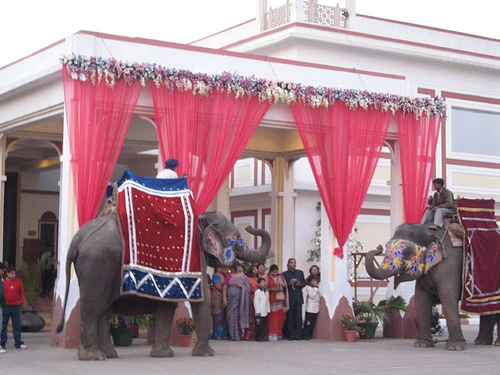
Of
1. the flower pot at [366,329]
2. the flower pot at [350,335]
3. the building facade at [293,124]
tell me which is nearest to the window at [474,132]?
the building facade at [293,124]

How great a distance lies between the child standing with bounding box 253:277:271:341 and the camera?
1736 cm

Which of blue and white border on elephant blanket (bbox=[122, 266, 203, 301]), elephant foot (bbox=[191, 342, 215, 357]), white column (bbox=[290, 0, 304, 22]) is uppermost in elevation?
white column (bbox=[290, 0, 304, 22])

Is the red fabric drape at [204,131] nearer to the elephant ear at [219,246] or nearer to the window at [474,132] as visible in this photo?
the elephant ear at [219,246]

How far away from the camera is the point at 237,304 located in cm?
1731

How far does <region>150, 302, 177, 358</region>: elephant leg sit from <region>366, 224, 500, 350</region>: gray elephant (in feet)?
11.8

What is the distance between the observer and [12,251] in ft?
85.3

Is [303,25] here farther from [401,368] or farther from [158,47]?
[401,368]

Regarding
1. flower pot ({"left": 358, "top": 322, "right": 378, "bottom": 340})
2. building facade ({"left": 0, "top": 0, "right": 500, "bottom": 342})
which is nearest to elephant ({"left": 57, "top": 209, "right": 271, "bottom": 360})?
building facade ({"left": 0, "top": 0, "right": 500, "bottom": 342})

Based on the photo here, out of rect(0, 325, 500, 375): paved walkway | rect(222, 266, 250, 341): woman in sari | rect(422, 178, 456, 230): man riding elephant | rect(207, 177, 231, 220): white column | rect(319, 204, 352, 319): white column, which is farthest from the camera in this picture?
rect(207, 177, 231, 220): white column

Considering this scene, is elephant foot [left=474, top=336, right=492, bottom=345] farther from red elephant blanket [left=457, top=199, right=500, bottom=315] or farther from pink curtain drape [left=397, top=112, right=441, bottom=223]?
pink curtain drape [left=397, top=112, right=441, bottom=223]

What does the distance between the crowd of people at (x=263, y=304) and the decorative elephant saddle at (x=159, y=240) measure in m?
3.80

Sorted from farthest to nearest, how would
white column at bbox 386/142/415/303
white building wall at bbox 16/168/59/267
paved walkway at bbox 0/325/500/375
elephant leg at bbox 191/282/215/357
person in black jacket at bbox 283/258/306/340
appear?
1. white building wall at bbox 16/168/59/267
2. white column at bbox 386/142/415/303
3. person in black jacket at bbox 283/258/306/340
4. elephant leg at bbox 191/282/215/357
5. paved walkway at bbox 0/325/500/375

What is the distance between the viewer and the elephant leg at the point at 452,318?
51.3ft

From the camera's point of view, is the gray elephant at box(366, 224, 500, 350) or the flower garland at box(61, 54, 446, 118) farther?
the gray elephant at box(366, 224, 500, 350)
